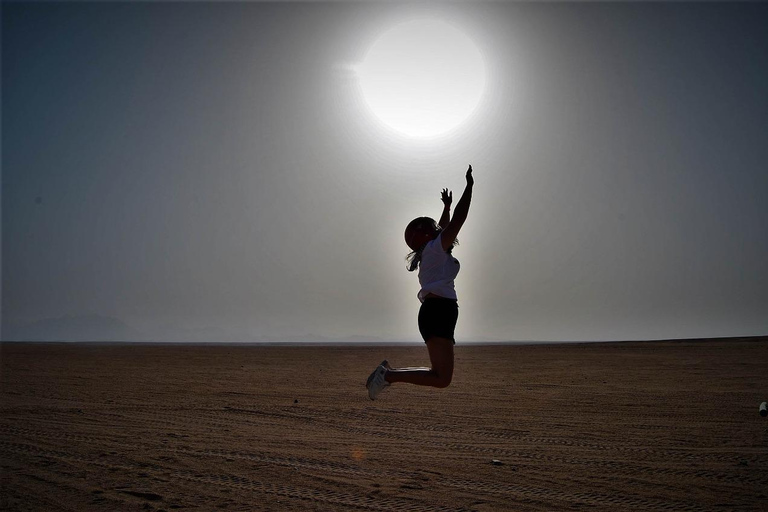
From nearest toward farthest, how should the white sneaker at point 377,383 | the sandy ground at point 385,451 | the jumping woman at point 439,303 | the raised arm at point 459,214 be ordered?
1. the sandy ground at point 385,451
2. the raised arm at point 459,214
3. the jumping woman at point 439,303
4. the white sneaker at point 377,383

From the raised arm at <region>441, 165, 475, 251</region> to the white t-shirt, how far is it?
128mm

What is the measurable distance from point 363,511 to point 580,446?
12.7ft

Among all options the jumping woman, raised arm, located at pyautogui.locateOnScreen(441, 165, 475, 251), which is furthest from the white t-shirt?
raised arm, located at pyautogui.locateOnScreen(441, 165, 475, 251)

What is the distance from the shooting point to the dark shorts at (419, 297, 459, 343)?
5.70 meters

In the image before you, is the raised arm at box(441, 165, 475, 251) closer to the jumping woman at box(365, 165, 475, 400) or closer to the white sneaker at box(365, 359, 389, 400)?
the jumping woman at box(365, 165, 475, 400)

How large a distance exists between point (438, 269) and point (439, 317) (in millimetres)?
458

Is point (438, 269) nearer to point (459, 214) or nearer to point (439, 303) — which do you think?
point (439, 303)

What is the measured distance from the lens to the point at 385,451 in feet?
23.8

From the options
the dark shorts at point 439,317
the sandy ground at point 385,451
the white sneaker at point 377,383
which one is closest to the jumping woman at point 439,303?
the dark shorts at point 439,317

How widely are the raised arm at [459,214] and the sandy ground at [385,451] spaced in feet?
7.67

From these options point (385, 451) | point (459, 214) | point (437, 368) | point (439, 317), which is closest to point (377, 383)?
point (437, 368)

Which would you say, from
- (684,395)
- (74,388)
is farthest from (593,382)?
(74,388)

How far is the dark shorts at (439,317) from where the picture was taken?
225 inches

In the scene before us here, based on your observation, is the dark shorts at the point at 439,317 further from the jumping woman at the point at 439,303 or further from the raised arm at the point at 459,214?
the raised arm at the point at 459,214
